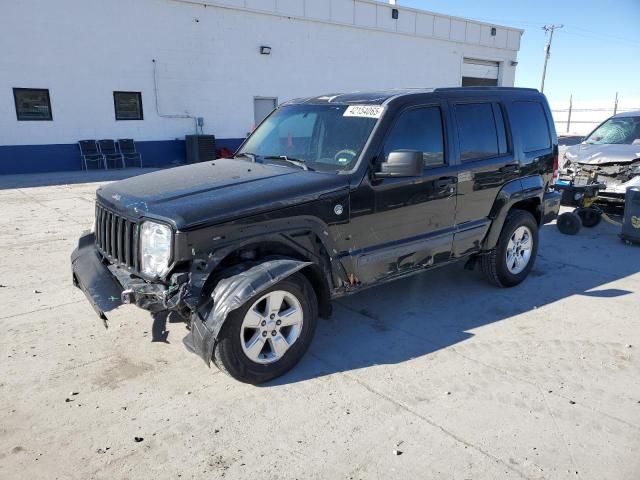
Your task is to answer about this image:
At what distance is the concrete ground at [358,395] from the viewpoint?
2783 millimetres

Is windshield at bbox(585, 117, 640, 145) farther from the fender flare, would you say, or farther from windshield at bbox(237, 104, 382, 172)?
windshield at bbox(237, 104, 382, 172)

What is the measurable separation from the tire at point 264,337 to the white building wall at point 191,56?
14747 millimetres

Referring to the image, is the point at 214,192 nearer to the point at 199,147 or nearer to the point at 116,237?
the point at 116,237

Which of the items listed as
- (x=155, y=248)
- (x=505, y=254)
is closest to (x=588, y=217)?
(x=505, y=254)

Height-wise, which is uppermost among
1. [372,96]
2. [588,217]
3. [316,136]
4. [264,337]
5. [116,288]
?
[372,96]

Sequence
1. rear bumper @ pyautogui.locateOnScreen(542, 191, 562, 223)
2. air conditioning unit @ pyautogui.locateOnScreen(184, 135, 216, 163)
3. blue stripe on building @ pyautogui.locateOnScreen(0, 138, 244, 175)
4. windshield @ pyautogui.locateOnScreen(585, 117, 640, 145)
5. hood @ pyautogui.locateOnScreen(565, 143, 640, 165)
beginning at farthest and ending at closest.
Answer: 1. air conditioning unit @ pyautogui.locateOnScreen(184, 135, 216, 163)
2. blue stripe on building @ pyautogui.locateOnScreen(0, 138, 244, 175)
3. windshield @ pyautogui.locateOnScreen(585, 117, 640, 145)
4. hood @ pyautogui.locateOnScreen(565, 143, 640, 165)
5. rear bumper @ pyautogui.locateOnScreen(542, 191, 562, 223)

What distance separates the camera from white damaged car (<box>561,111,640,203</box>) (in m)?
8.54

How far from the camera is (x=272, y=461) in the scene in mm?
2787

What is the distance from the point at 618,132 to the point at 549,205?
539 centimetres

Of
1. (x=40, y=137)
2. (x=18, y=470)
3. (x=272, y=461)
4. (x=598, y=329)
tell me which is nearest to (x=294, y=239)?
(x=272, y=461)

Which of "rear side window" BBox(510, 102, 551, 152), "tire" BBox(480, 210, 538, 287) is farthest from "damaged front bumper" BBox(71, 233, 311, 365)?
"rear side window" BBox(510, 102, 551, 152)

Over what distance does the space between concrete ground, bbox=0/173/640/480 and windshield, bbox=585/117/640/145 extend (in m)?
5.50

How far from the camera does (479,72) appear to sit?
27125 millimetres

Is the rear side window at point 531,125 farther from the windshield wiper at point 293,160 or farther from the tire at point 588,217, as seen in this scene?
the tire at point 588,217
